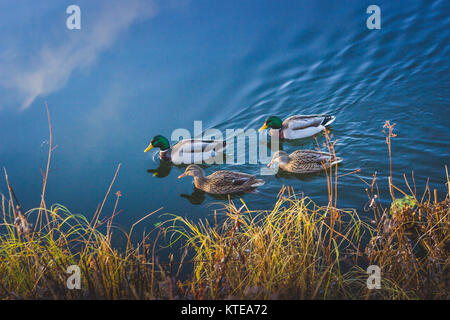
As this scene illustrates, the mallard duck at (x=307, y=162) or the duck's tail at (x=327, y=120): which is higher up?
the duck's tail at (x=327, y=120)

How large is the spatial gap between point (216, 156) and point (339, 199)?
2.52 m

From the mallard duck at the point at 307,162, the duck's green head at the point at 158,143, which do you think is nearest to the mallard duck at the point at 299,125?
the mallard duck at the point at 307,162

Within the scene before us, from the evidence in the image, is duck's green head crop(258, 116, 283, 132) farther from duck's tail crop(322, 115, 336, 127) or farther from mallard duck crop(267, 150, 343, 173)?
mallard duck crop(267, 150, 343, 173)

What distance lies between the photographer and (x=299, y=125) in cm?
727

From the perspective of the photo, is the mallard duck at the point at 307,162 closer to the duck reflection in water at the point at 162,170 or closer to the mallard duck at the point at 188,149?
the mallard duck at the point at 188,149

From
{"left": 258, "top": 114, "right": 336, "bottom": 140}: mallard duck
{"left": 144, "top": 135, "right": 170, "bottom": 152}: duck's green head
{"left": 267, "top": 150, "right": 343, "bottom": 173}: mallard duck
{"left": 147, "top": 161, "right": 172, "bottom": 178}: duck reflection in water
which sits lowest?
{"left": 147, "top": 161, "right": 172, "bottom": 178}: duck reflection in water

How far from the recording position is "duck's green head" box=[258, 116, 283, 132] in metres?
7.43

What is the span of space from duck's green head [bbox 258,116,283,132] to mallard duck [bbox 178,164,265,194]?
1.71 m

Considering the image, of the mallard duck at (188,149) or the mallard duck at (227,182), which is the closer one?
the mallard duck at (227,182)

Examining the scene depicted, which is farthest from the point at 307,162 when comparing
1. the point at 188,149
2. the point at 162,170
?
the point at 162,170

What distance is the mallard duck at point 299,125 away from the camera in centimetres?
722

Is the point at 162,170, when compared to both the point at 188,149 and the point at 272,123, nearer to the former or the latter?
the point at 188,149

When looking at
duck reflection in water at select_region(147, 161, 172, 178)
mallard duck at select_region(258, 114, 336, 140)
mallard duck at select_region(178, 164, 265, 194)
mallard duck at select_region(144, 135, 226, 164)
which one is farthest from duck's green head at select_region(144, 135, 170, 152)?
→ mallard duck at select_region(258, 114, 336, 140)
